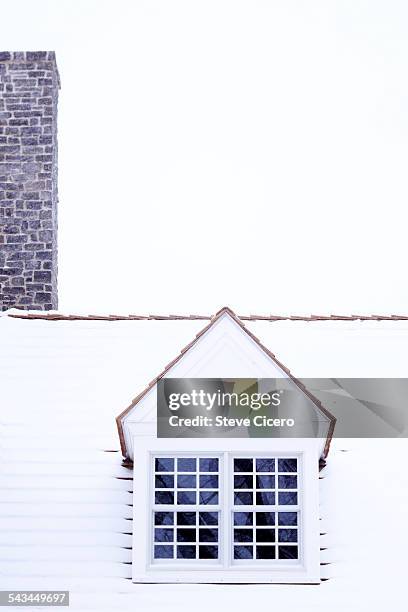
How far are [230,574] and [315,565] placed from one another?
760mm

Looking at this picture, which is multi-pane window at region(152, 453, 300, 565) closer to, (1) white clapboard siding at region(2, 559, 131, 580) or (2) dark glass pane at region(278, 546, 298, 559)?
(2) dark glass pane at region(278, 546, 298, 559)

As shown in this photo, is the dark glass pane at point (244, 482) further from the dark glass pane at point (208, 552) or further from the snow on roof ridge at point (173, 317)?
the snow on roof ridge at point (173, 317)

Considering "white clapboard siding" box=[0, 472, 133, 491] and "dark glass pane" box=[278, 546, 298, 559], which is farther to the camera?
"white clapboard siding" box=[0, 472, 133, 491]

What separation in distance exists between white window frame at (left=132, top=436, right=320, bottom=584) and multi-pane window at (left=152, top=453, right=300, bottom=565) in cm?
2

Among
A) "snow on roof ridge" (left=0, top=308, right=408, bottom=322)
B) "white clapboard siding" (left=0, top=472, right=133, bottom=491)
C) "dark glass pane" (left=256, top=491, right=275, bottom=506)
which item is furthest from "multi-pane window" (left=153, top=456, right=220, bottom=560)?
"snow on roof ridge" (left=0, top=308, right=408, bottom=322)

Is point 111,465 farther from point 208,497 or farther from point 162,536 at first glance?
point 208,497

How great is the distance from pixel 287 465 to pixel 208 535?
958mm

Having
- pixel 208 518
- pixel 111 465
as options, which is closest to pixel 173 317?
pixel 111 465

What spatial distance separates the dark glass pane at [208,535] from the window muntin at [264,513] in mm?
178

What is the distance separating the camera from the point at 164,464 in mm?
8664

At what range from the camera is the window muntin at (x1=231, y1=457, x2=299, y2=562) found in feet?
27.7

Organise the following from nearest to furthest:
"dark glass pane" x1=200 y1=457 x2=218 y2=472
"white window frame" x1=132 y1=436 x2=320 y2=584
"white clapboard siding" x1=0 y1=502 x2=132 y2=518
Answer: "white window frame" x1=132 y1=436 x2=320 y2=584 < "dark glass pane" x1=200 y1=457 x2=218 y2=472 < "white clapboard siding" x1=0 y1=502 x2=132 y2=518

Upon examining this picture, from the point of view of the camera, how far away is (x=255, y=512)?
8.45 meters

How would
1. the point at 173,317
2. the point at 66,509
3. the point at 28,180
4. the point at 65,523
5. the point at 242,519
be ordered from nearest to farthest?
the point at 242,519 → the point at 65,523 → the point at 66,509 → the point at 173,317 → the point at 28,180
